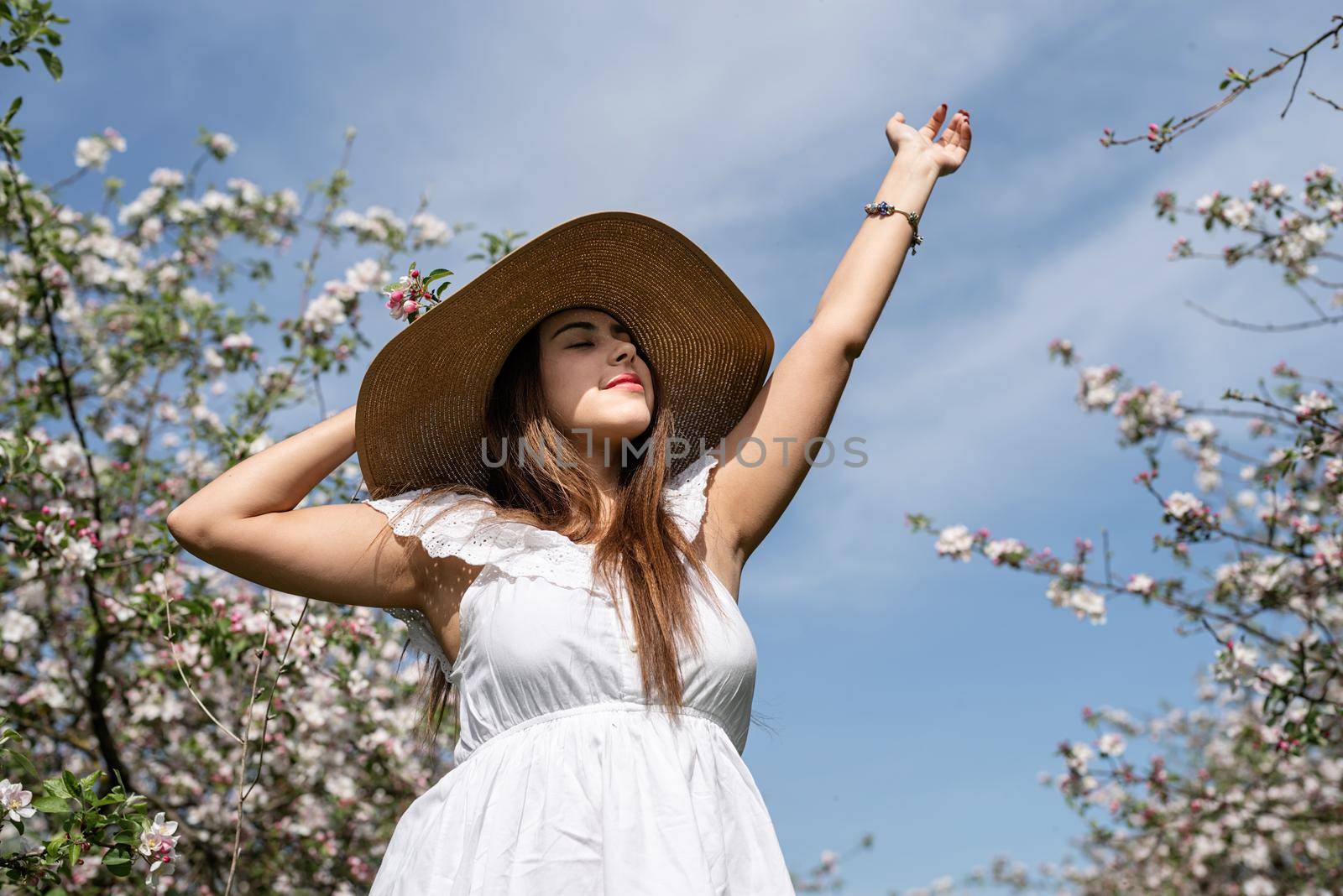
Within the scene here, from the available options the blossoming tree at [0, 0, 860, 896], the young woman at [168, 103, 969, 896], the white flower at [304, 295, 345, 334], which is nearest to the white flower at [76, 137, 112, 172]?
the blossoming tree at [0, 0, 860, 896]

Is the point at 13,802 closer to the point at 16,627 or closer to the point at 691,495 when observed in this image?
the point at 691,495

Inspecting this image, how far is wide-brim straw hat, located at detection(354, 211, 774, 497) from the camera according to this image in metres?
2.05

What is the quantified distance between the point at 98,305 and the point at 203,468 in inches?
38.6

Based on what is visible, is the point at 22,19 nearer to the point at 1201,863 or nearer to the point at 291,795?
the point at 291,795

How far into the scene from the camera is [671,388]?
7.43 feet

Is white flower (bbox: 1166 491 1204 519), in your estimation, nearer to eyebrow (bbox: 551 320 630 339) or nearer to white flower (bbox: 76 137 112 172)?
eyebrow (bbox: 551 320 630 339)

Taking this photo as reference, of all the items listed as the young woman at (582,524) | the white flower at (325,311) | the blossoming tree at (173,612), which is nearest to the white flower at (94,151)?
the blossoming tree at (173,612)

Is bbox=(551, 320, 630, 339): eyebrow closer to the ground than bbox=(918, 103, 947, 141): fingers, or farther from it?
closer to the ground

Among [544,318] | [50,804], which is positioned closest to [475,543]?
[544,318]

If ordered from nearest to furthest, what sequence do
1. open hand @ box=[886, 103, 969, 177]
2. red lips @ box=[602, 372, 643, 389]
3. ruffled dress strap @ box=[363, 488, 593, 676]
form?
1. ruffled dress strap @ box=[363, 488, 593, 676]
2. red lips @ box=[602, 372, 643, 389]
3. open hand @ box=[886, 103, 969, 177]

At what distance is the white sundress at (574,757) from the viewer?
60.7 inches

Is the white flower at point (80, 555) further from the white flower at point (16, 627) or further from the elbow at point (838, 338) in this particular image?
the elbow at point (838, 338)

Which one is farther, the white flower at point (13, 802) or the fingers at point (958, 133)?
the fingers at point (958, 133)

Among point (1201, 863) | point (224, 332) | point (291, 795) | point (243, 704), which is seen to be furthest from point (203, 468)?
point (1201, 863)
